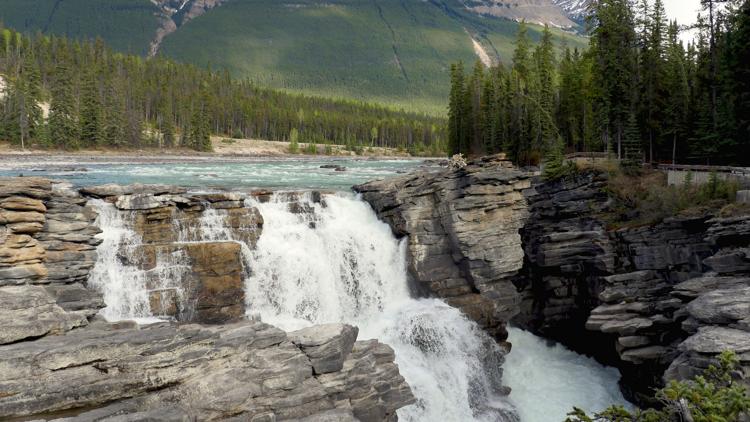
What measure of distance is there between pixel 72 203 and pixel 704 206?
3470 cm

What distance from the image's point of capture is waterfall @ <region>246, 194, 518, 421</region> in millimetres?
25453

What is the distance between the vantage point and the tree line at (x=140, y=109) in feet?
310

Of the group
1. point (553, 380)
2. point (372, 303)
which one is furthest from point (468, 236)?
point (553, 380)

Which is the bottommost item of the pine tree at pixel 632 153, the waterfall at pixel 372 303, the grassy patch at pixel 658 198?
the waterfall at pixel 372 303

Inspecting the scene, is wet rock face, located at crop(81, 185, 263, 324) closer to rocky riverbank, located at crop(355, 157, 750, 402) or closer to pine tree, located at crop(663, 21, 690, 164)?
rocky riverbank, located at crop(355, 157, 750, 402)

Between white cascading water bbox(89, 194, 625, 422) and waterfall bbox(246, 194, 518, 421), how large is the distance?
59mm

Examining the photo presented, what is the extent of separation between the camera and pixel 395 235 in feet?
107

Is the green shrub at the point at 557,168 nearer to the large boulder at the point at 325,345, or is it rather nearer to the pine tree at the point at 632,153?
the pine tree at the point at 632,153

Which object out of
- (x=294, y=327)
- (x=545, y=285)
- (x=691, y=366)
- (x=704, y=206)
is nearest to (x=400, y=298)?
(x=294, y=327)

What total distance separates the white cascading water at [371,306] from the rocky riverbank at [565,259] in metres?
1.76

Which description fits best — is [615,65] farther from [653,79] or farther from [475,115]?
[475,115]

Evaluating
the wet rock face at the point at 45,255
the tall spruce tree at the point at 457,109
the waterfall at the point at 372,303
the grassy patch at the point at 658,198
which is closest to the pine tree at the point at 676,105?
the grassy patch at the point at 658,198

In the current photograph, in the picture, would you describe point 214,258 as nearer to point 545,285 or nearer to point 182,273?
point 182,273

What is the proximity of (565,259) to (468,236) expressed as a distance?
24.6ft
